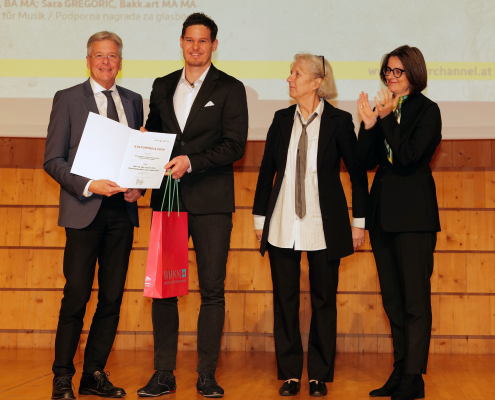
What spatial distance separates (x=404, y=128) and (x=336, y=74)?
118 centimetres

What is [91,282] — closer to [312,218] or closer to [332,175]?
[312,218]

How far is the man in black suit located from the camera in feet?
8.67

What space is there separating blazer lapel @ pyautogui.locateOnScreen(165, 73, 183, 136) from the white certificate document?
0.20 metres

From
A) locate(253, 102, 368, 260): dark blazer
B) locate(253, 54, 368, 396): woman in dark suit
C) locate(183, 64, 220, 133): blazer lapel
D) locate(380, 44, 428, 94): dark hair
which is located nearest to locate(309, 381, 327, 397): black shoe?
locate(253, 54, 368, 396): woman in dark suit

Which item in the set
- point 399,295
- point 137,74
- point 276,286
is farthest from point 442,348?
point 137,74

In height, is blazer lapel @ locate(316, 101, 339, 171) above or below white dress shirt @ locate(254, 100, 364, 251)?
above

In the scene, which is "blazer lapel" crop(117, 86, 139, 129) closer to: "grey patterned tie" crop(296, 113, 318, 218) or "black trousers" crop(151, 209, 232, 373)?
"black trousers" crop(151, 209, 232, 373)

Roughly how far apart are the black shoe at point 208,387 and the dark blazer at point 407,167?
1060mm

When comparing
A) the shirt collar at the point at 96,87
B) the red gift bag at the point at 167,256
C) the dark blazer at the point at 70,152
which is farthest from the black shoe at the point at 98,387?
the shirt collar at the point at 96,87

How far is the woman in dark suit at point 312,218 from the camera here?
9.01 feet

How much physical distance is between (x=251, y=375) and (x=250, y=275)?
3.13 feet

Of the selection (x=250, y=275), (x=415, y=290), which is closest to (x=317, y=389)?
(x=415, y=290)

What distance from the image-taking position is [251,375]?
323 cm

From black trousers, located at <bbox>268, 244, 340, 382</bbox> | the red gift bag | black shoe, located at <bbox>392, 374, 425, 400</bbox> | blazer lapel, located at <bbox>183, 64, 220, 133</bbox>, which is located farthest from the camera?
black trousers, located at <bbox>268, 244, 340, 382</bbox>
